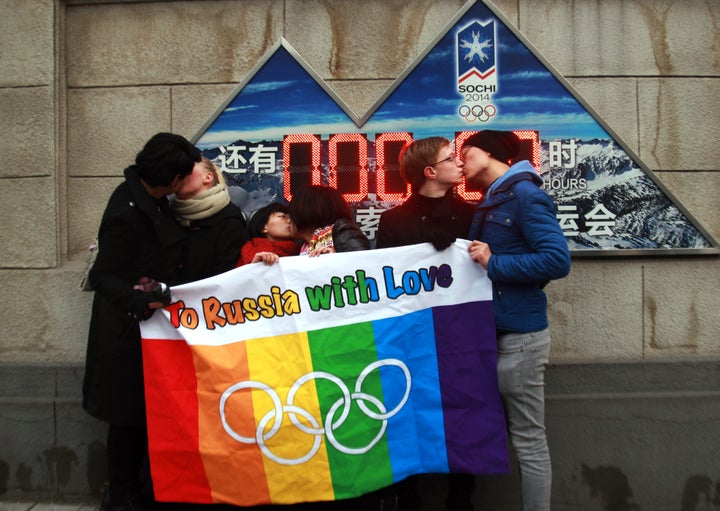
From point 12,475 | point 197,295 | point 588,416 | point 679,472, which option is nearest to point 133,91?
point 197,295

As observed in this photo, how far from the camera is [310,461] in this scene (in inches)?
117

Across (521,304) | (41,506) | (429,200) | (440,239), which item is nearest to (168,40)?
(429,200)

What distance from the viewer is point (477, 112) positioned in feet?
12.8

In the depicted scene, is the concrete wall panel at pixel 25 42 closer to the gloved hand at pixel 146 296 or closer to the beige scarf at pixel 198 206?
the beige scarf at pixel 198 206

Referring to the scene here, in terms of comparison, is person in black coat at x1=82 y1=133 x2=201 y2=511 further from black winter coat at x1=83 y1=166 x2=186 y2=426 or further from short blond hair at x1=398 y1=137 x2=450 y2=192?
short blond hair at x1=398 y1=137 x2=450 y2=192

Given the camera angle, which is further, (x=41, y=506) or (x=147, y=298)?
(x=41, y=506)

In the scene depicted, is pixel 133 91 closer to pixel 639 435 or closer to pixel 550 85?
pixel 550 85

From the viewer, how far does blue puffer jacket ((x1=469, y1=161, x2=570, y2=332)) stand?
2693mm

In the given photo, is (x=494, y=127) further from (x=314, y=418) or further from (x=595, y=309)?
(x=314, y=418)

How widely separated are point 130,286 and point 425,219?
1.53 metres

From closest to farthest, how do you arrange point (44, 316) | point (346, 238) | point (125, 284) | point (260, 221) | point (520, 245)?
point (520, 245) < point (125, 284) < point (346, 238) < point (260, 221) < point (44, 316)

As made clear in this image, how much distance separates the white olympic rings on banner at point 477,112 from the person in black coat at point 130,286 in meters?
1.77

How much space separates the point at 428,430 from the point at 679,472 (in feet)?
5.87

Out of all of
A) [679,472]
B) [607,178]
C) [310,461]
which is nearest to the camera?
[310,461]
